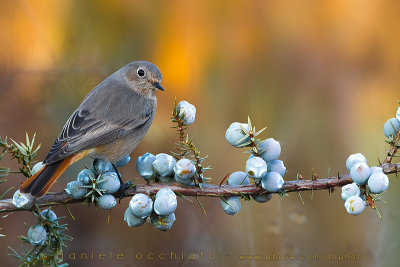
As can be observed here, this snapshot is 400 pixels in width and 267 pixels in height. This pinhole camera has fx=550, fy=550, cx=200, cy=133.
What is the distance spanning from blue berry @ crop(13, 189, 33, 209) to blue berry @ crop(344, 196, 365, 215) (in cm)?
68

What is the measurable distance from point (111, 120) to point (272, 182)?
2.88 ft

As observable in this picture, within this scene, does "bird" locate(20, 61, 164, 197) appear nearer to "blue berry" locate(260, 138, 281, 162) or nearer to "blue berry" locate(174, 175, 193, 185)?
"blue berry" locate(174, 175, 193, 185)

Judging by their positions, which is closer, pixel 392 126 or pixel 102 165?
pixel 392 126

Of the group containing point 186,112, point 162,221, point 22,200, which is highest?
point 186,112

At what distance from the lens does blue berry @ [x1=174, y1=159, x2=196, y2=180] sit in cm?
123

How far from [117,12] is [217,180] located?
1.12 m

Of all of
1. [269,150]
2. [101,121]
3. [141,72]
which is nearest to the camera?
[269,150]

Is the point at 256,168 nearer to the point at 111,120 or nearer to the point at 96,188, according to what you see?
the point at 96,188

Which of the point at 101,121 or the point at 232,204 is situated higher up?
the point at 101,121

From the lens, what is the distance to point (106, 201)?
1257 millimetres

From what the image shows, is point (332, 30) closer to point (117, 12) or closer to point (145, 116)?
point (117, 12)

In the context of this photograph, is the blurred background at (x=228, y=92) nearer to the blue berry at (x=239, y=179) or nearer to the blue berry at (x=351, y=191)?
the blue berry at (x=239, y=179)

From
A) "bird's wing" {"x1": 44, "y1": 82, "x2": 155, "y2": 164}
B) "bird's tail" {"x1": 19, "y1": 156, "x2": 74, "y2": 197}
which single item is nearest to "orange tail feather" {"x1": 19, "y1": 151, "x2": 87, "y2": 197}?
"bird's tail" {"x1": 19, "y1": 156, "x2": 74, "y2": 197}

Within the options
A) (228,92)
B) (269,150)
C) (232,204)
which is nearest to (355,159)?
(269,150)
